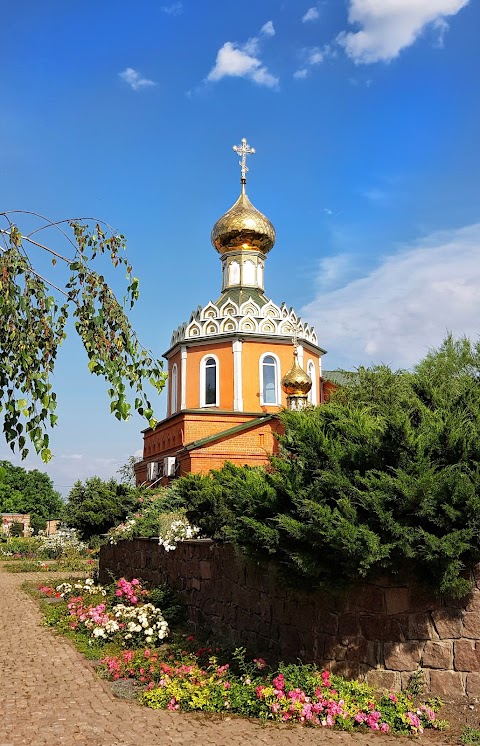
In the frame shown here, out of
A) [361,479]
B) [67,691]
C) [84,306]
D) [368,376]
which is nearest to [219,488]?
[67,691]

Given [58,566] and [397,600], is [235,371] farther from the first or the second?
[397,600]

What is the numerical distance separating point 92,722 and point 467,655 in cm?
316

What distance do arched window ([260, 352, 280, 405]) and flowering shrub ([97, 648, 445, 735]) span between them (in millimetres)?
16558

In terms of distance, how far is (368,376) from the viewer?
21344mm

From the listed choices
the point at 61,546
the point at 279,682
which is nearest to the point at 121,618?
the point at 279,682

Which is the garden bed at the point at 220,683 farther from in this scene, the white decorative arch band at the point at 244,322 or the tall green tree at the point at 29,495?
the tall green tree at the point at 29,495

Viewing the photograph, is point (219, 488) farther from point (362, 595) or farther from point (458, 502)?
point (458, 502)

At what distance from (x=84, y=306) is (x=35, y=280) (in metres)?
0.34

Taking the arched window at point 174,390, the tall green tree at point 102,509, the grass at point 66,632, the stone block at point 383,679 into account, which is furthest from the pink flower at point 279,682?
the arched window at point 174,390

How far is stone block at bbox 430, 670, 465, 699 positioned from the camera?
17.3 feet

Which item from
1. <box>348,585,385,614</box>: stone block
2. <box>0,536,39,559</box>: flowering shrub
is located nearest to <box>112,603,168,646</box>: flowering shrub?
<box>348,585,385,614</box>: stone block

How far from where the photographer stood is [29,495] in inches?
2446

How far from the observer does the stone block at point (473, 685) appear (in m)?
5.20

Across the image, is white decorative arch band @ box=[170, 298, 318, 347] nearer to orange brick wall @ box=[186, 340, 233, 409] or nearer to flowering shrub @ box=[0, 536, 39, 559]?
orange brick wall @ box=[186, 340, 233, 409]
